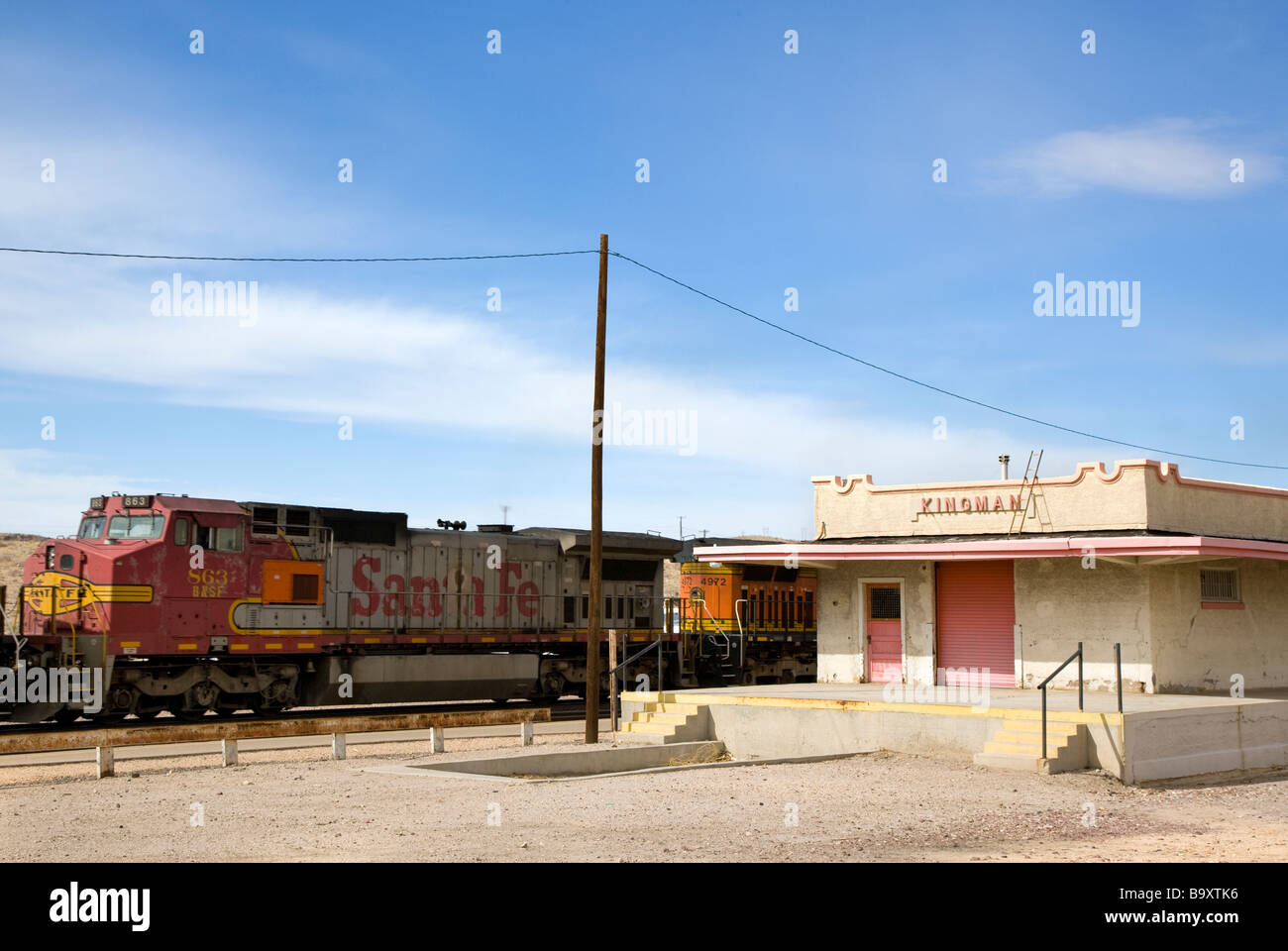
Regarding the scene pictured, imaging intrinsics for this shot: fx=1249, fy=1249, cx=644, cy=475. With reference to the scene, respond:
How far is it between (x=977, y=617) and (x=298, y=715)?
519 inches

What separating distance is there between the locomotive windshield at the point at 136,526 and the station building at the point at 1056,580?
9965 mm

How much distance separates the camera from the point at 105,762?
53.1 feet

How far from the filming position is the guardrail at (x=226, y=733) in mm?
16906

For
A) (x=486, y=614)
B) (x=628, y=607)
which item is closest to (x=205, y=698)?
(x=486, y=614)

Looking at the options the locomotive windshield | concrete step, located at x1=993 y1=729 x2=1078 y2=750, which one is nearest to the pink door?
concrete step, located at x1=993 y1=729 x2=1078 y2=750

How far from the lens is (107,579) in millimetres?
20750

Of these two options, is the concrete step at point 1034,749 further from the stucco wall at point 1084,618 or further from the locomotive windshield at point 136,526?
the locomotive windshield at point 136,526

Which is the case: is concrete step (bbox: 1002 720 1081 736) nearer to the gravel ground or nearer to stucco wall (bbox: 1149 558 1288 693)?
the gravel ground

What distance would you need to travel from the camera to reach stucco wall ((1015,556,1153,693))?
20.5 m

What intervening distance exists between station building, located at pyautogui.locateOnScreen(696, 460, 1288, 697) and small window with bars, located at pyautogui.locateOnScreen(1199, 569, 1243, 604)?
0.03 meters

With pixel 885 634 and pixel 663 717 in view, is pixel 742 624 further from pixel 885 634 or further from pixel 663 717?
pixel 663 717

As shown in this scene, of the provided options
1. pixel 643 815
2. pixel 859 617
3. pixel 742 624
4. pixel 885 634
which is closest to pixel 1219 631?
pixel 885 634

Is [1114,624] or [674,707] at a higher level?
[1114,624]

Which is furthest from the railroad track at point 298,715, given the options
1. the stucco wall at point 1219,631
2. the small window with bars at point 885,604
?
the stucco wall at point 1219,631
